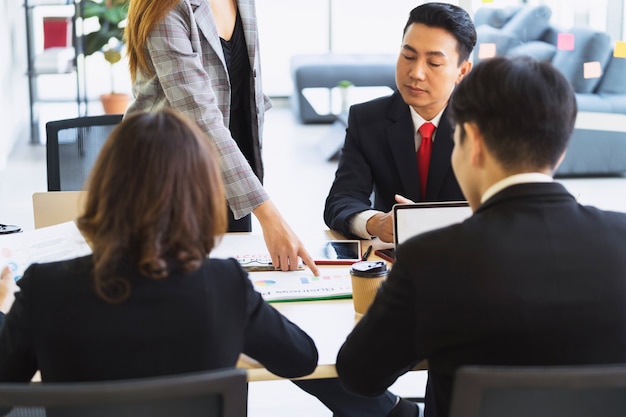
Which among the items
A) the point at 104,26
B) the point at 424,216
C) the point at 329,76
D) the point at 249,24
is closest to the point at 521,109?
the point at 424,216

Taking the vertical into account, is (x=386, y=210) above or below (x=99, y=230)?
below

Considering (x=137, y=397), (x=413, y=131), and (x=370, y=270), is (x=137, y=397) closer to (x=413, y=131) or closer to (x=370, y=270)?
(x=370, y=270)

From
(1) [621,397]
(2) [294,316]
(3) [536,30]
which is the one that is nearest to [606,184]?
(3) [536,30]

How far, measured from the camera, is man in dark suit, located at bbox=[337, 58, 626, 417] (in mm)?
1225

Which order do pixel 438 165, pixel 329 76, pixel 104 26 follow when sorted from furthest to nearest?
pixel 329 76, pixel 104 26, pixel 438 165

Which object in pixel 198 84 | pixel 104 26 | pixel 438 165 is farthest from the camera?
pixel 104 26

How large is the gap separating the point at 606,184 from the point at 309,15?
492 centimetres

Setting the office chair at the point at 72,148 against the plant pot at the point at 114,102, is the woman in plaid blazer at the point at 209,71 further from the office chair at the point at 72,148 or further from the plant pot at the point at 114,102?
the plant pot at the point at 114,102

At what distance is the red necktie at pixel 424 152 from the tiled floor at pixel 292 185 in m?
0.89

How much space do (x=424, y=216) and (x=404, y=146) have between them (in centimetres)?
55

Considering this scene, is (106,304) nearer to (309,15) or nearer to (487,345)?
(487,345)

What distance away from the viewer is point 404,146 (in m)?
2.40

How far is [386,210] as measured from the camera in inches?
97.5

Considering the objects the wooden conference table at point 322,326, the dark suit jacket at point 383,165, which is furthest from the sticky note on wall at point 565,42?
the wooden conference table at point 322,326
